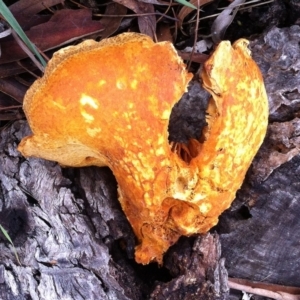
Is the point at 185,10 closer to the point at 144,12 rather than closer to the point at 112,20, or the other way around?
the point at 144,12

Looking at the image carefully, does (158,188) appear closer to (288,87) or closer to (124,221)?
(124,221)

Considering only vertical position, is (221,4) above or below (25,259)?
above

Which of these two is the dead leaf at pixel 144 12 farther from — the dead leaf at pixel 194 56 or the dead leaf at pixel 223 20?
the dead leaf at pixel 223 20

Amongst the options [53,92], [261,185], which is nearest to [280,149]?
[261,185]

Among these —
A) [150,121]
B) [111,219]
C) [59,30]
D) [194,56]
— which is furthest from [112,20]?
[111,219]

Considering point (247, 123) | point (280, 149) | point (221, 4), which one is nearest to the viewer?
point (247, 123)

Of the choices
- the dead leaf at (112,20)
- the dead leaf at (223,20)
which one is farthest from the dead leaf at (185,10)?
the dead leaf at (112,20)

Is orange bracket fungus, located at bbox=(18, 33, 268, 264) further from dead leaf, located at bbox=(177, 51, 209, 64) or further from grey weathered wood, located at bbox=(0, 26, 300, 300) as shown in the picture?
dead leaf, located at bbox=(177, 51, 209, 64)
